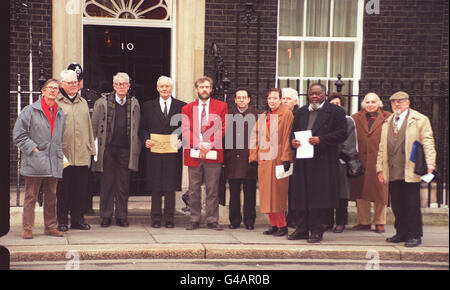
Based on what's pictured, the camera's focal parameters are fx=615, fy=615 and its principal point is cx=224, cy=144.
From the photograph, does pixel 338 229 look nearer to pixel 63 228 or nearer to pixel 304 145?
pixel 304 145

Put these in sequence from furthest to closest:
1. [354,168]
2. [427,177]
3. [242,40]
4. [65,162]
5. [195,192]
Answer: [242,40]
[195,192]
[354,168]
[65,162]
[427,177]

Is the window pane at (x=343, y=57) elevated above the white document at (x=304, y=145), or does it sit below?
above

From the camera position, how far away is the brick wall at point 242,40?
10.2 metres

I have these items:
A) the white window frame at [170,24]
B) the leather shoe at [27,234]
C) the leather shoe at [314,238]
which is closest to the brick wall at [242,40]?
the white window frame at [170,24]

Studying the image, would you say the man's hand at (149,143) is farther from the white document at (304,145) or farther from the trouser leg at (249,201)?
the white document at (304,145)

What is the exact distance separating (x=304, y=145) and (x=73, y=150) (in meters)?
2.75

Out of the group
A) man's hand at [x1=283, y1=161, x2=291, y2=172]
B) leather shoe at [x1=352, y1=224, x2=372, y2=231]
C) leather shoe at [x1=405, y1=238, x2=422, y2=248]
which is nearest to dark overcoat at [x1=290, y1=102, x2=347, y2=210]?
man's hand at [x1=283, y1=161, x2=291, y2=172]

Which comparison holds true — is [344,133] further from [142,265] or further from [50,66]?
[50,66]

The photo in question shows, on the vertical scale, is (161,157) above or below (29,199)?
above

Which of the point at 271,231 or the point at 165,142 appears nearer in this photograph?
the point at 271,231

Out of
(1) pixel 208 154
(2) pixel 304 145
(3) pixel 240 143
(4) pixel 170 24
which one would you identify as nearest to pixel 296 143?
(2) pixel 304 145

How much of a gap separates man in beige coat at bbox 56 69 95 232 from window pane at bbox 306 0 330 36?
4862 millimetres

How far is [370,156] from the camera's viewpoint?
26.3ft

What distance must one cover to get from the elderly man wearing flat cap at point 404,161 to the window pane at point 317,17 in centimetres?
393
